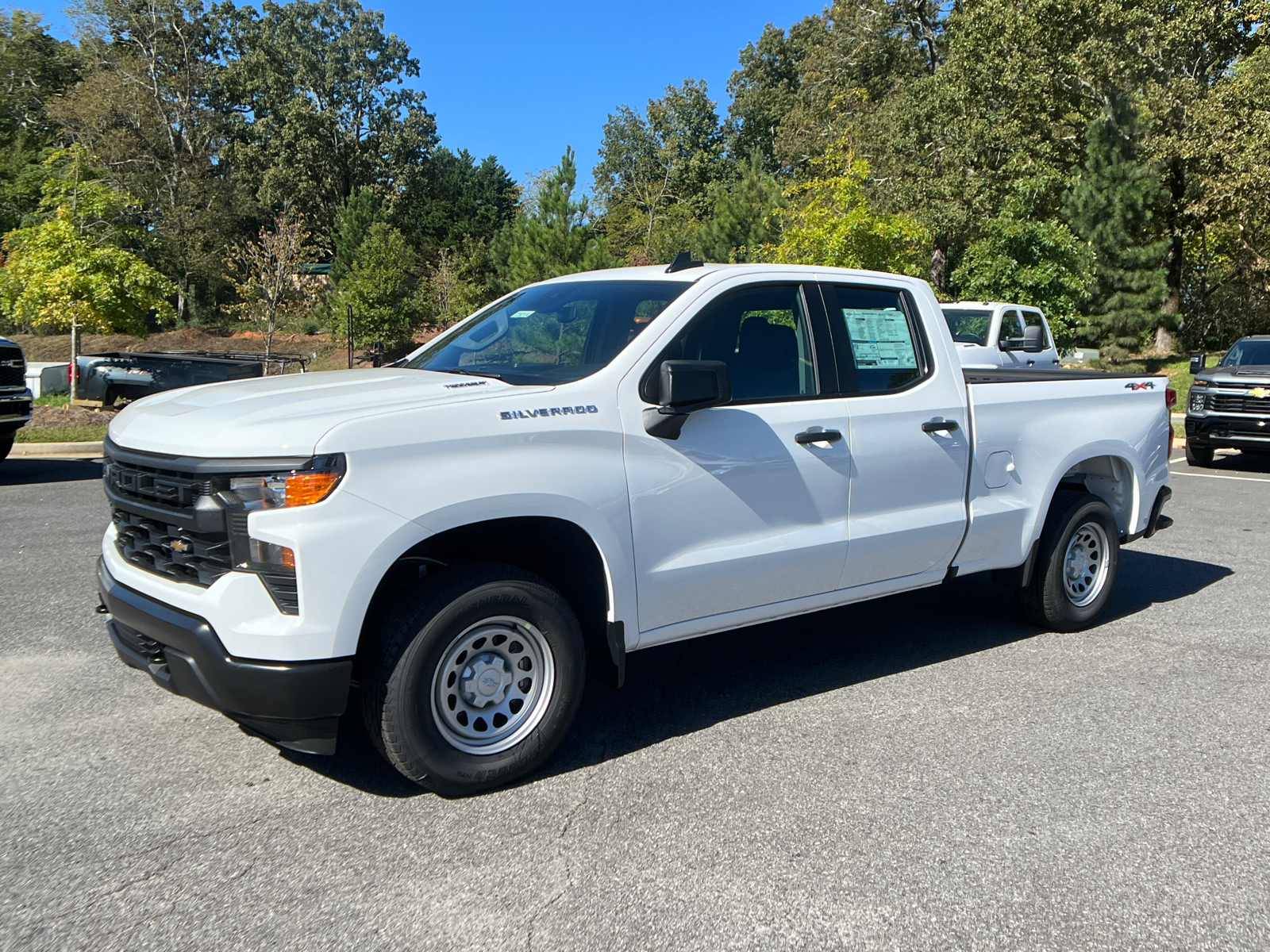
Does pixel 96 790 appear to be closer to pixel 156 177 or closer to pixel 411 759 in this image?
pixel 411 759

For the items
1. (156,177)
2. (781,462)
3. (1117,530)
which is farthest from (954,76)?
(156,177)

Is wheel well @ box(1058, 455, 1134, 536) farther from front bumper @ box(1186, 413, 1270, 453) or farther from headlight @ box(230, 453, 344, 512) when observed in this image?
front bumper @ box(1186, 413, 1270, 453)

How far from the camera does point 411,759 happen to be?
12.0 feet

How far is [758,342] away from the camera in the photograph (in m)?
4.67

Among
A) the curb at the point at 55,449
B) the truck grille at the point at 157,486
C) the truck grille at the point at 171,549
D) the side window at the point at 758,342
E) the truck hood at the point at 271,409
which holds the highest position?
the side window at the point at 758,342

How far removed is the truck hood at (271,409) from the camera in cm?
346

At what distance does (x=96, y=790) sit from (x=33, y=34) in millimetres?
64734

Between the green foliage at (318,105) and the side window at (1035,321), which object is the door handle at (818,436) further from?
the green foliage at (318,105)

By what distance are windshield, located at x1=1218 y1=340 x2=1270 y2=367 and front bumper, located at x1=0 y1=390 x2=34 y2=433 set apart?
15306mm

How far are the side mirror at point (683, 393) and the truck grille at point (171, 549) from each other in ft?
5.40

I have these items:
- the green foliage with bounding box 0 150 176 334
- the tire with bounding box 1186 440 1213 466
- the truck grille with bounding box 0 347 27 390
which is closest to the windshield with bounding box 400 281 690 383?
the truck grille with bounding box 0 347 27 390

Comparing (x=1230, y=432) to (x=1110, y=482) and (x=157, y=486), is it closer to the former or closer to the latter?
(x=1110, y=482)

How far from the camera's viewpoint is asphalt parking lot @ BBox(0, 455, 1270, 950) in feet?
10.0

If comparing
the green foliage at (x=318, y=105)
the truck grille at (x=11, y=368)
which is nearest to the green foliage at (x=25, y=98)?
the green foliage at (x=318, y=105)
